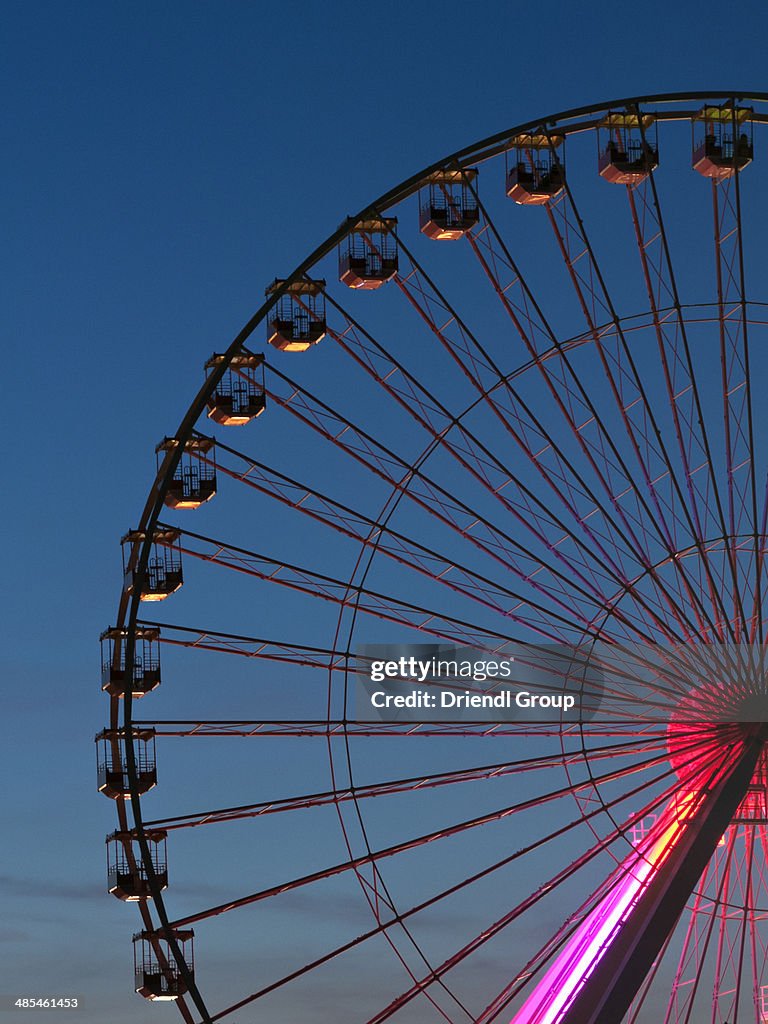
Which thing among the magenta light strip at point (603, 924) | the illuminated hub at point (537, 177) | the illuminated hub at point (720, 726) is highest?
the illuminated hub at point (537, 177)

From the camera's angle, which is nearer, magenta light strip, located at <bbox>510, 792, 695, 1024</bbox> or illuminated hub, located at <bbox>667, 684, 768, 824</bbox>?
magenta light strip, located at <bbox>510, 792, 695, 1024</bbox>

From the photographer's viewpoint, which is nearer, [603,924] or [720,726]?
[603,924]

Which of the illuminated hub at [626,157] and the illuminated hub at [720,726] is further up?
the illuminated hub at [626,157]

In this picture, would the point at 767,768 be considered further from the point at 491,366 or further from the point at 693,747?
the point at 491,366

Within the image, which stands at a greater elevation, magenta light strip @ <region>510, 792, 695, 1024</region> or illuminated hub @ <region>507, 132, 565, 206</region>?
illuminated hub @ <region>507, 132, 565, 206</region>

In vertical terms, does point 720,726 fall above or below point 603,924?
above

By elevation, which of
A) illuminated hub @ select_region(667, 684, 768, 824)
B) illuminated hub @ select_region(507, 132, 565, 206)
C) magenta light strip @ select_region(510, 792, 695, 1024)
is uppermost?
illuminated hub @ select_region(507, 132, 565, 206)

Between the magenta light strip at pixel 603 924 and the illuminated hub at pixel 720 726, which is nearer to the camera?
the magenta light strip at pixel 603 924

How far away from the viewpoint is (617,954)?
33.8m

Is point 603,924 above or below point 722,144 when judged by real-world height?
below

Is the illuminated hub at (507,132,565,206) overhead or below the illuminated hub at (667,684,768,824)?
overhead

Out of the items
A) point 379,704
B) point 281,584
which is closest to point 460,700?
point 379,704

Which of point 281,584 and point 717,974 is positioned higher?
point 281,584

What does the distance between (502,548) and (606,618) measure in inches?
95.2
